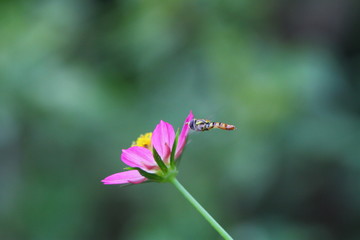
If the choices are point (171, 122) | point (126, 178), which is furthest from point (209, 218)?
point (171, 122)

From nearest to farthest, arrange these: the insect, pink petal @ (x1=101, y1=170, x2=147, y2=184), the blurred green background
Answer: pink petal @ (x1=101, y1=170, x2=147, y2=184), the insect, the blurred green background

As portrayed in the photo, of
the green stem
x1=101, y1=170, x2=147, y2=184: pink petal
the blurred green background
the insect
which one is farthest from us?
the blurred green background

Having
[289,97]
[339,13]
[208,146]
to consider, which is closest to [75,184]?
[208,146]

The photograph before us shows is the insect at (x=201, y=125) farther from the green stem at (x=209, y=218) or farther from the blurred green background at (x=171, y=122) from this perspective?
the blurred green background at (x=171, y=122)

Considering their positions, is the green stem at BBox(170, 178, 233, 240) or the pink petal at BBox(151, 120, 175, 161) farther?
the pink petal at BBox(151, 120, 175, 161)

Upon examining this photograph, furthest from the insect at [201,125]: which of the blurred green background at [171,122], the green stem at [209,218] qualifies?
the blurred green background at [171,122]

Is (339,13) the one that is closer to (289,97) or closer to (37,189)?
(289,97)

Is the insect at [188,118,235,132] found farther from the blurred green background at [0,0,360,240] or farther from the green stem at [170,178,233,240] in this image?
the blurred green background at [0,0,360,240]

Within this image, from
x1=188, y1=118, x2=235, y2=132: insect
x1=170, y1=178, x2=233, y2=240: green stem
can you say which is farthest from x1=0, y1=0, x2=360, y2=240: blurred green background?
x1=170, y1=178, x2=233, y2=240: green stem

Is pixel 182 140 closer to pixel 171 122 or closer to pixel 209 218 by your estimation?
pixel 209 218
